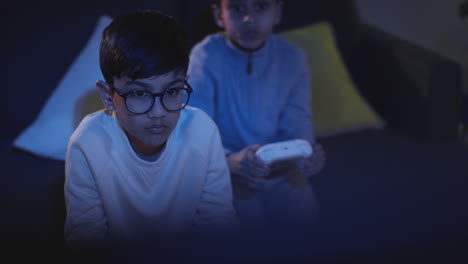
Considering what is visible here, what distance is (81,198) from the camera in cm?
49

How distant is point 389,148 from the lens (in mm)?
1037

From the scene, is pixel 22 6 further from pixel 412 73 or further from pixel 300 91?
pixel 412 73

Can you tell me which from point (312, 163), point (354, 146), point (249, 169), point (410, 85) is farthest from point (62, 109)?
point (410, 85)

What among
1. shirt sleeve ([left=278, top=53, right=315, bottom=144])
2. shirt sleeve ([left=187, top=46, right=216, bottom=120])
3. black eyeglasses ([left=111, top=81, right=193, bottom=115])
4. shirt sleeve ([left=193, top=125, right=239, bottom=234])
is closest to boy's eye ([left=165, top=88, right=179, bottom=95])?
black eyeglasses ([left=111, top=81, right=193, bottom=115])

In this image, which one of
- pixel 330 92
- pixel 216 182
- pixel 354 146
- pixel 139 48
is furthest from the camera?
pixel 330 92

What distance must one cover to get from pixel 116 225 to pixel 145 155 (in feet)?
0.33

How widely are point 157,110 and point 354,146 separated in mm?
733

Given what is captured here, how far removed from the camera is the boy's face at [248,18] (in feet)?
2.16

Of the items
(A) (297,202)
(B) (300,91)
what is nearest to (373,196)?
(A) (297,202)

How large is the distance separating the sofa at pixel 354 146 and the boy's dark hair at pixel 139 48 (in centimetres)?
20

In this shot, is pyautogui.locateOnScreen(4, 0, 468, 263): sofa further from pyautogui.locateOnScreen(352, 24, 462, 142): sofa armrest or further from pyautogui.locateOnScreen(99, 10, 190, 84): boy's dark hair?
pyautogui.locateOnScreen(99, 10, 190, 84): boy's dark hair

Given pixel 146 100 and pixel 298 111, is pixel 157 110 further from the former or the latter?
pixel 298 111

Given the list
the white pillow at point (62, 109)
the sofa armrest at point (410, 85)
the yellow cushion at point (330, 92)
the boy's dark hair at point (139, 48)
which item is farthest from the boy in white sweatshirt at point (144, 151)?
the sofa armrest at point (410, 85)

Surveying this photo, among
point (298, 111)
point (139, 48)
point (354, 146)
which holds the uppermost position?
point (139, 48)
